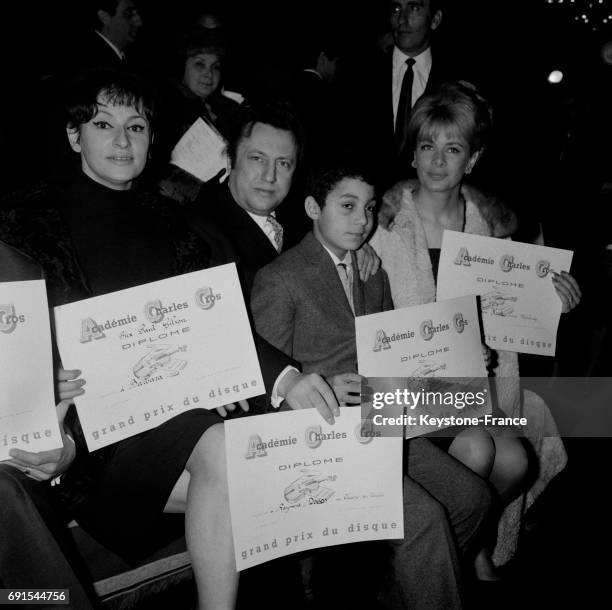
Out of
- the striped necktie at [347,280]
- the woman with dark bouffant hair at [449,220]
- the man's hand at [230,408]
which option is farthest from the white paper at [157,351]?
the woman with dark bouffant hair at [449,220]

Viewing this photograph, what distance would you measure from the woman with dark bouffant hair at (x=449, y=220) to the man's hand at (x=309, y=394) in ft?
2.24

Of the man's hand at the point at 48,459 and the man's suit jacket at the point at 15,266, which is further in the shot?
the man's suit jacket at the point at 15,266

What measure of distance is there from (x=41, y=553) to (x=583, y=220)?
12.6 feet

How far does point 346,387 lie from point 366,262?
56 cm

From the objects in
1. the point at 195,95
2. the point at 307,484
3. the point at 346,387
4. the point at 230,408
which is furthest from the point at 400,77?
the point at 307,484

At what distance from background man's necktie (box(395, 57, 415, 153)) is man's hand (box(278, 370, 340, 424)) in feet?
6.80

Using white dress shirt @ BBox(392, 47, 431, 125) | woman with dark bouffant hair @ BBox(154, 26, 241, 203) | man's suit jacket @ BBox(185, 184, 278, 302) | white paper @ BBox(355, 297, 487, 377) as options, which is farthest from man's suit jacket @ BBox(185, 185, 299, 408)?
white dress shirt @ BBox(392, 47, 431, 125)

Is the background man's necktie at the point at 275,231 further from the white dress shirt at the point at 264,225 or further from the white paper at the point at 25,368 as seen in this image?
the white paper at the point at 25,368

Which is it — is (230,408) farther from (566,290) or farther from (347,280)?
(566,290)

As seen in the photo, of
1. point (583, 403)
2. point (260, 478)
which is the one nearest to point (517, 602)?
point (260, 478)

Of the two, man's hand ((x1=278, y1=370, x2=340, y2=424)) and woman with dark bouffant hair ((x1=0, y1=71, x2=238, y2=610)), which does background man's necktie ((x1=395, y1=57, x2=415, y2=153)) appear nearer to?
woman with dark bouffant hair ((x1=0, y1=71, x2=238, y2=610))

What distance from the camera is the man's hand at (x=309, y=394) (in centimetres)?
157

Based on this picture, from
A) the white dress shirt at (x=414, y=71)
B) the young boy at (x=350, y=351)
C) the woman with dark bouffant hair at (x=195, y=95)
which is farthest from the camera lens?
the white dress shirt at (x=414, y=71)

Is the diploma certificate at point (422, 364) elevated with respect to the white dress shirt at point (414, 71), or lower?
lower
